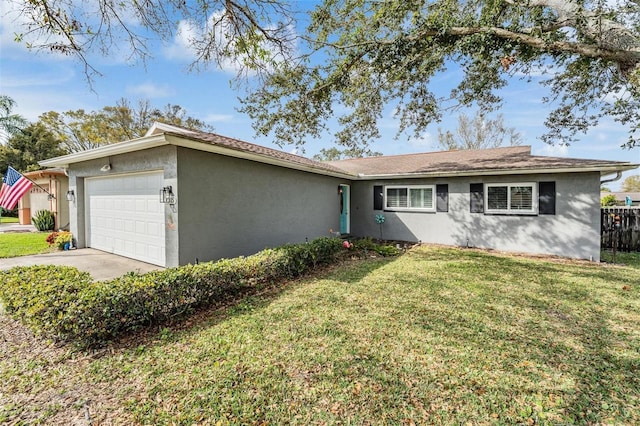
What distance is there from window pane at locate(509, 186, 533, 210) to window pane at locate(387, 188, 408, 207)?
12.1 ft

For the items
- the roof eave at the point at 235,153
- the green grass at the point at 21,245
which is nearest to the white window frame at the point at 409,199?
the roof eave at the point at 235,153

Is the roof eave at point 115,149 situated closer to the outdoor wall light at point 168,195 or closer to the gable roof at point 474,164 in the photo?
the outdoor wall light at point 168,195

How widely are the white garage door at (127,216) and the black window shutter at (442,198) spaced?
9.40m

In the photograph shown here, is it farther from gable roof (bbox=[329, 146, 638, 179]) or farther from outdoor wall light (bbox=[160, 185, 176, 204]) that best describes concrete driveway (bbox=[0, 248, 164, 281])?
gable roof (bbox=[329, 146, 638, 179])

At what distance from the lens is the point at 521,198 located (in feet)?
31.0

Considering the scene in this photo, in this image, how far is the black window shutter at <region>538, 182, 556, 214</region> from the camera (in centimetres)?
889

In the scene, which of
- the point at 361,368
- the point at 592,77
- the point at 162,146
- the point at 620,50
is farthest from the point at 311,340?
the point at 592,77

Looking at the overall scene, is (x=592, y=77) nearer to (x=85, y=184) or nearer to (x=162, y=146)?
(x=162, y=146)

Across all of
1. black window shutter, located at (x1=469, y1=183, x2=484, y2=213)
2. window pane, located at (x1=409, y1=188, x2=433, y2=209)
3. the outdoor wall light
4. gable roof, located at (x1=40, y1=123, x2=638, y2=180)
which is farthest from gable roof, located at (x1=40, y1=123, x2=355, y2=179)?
black window shutter, located at (x1=469, y1=183, x2=484, y2=213)

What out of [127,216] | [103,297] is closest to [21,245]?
[127,216]

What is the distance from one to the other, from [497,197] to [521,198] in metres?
0.69

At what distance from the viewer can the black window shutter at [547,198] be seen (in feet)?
29.2

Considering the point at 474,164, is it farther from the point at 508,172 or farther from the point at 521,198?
the point at 521,198

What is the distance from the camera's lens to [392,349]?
339 cm
